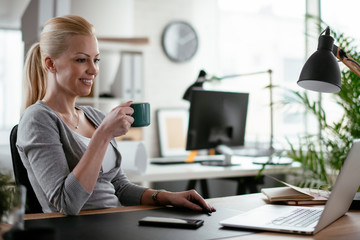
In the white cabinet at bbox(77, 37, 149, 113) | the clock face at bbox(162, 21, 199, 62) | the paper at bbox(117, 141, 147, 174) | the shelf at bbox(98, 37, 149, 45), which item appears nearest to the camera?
the paper at bbox(117, 141, 147, 174)

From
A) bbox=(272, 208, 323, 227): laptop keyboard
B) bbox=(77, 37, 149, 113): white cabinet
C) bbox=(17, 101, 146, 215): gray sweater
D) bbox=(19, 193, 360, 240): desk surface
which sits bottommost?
bbox=(19, 193, 360, 240): desk surface

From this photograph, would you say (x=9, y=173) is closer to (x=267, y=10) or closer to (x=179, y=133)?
(x=179, y=133)

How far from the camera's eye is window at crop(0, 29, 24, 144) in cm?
473

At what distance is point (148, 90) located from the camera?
4578mm

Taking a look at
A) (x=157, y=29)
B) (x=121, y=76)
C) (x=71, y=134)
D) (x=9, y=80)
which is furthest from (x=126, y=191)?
(x=9, y=80)

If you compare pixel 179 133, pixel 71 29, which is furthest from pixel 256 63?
pixel 71 29

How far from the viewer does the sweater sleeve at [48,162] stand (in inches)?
47.2

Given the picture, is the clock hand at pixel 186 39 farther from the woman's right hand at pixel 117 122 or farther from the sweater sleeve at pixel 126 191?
the woman's right hand at pixel 117 122

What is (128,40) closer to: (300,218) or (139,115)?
(139,115)

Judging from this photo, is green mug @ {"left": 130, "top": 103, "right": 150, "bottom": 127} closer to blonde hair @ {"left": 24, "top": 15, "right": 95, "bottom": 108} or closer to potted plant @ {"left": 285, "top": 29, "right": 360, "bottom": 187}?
blonde hair @ {"left": 24, "top": 15, "right": 95, "bottom": 108}

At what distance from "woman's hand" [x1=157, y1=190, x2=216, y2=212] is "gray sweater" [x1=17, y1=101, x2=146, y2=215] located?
0.49ft

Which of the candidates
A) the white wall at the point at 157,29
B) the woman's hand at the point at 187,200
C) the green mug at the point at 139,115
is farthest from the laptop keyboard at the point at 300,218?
the white wall at the point at 157,29

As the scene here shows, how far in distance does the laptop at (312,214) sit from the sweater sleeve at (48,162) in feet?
1.47

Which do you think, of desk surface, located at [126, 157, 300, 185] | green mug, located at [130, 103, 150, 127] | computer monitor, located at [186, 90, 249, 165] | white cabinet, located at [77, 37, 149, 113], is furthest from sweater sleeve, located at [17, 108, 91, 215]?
white cabinet, located at [77, 37, 149, 113]
